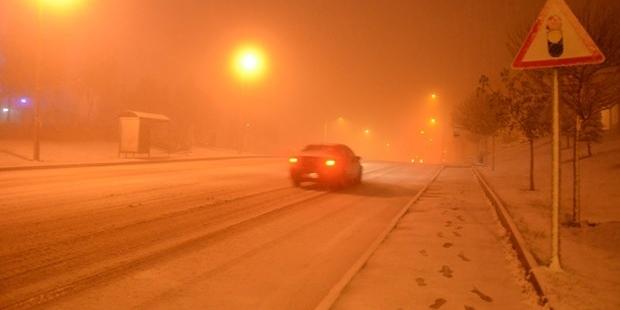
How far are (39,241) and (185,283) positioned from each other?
9.87ft

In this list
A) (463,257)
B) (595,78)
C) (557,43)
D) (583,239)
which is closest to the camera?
(557,43)

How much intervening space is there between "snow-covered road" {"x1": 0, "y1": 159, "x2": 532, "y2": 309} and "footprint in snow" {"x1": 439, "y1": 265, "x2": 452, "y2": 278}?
3.91ft

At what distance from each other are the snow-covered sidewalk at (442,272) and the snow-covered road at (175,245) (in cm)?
43

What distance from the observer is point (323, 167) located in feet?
53.4

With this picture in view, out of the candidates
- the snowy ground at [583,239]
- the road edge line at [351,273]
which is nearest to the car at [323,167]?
the snowy ground at [583,239]

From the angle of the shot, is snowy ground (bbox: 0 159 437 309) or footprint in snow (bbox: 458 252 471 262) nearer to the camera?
snowy ground (bbox: 0 159 437 309)

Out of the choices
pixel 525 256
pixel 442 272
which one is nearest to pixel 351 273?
pixel 442 272

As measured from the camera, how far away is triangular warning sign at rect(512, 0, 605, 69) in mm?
5547

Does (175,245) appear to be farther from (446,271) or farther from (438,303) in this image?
(438,303)

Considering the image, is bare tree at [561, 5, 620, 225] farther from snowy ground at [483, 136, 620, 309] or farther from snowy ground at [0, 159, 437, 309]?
snowy ground at [0, 159, 437, 309]

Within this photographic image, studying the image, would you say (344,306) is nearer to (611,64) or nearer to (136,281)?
(136,281)

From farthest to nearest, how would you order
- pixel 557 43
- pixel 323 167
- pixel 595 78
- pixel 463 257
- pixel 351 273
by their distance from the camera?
pixel 323 167 → pixel 595 78 → pixel 463 257 → pixel 351 273 → pixel 557 43

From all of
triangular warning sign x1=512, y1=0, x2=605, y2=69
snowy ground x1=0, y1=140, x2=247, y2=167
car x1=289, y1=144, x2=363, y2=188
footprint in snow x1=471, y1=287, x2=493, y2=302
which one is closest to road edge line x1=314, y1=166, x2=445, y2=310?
footprint in snow x1=471, y1=287, x2=493, y2=302

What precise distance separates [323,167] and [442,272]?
33.8ft
